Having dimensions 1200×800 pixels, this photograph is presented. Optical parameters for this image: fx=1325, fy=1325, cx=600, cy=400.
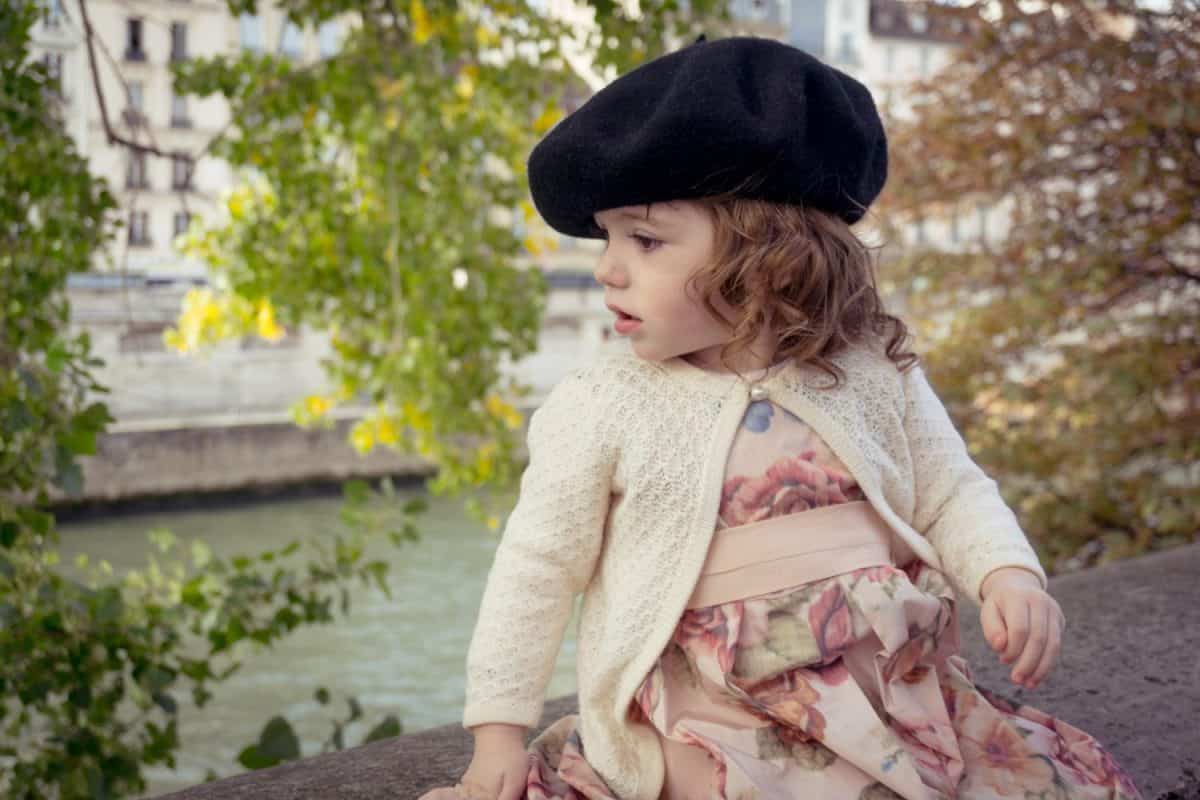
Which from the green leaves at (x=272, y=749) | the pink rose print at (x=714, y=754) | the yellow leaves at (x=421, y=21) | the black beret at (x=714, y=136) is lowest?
the green leaves at (x=272, y=749)

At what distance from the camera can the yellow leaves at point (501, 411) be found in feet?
15.0

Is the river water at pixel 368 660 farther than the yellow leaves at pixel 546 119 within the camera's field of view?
Yes

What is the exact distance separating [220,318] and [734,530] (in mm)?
3630

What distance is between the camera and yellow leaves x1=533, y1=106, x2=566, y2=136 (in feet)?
13.9

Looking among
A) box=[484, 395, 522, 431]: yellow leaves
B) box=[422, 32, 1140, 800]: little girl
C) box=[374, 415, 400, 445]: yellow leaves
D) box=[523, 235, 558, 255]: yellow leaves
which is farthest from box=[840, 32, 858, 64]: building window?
box=[422, 32, 1140, 800]: little girl

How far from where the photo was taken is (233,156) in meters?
4.08

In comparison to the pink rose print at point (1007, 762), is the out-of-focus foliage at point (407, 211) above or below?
above

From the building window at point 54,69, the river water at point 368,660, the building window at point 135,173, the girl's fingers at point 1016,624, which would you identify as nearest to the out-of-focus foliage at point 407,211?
the building window at point 135,173

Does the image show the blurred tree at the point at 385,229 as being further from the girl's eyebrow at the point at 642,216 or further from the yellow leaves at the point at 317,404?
the girl's eyebrow at the point at 642,216

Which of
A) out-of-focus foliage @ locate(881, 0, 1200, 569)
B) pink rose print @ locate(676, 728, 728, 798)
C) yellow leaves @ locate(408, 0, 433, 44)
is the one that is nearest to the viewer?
pink rose print @ locate(676, 728, 728, 798)

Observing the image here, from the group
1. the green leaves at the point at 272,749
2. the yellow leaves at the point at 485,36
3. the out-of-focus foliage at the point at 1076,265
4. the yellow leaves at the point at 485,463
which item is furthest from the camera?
the yellow leaves at the point at 485,463

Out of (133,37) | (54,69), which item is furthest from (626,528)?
(133,37)

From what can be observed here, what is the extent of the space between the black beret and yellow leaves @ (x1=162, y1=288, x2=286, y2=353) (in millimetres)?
3230

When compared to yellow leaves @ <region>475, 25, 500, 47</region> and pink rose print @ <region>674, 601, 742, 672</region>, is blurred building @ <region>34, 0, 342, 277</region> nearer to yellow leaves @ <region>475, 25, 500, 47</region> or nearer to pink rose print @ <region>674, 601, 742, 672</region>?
yellow leaves @ <region>475, 25, 500, 47</region>
